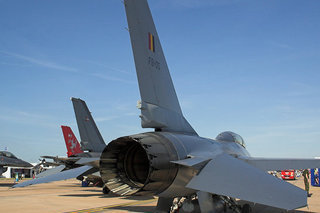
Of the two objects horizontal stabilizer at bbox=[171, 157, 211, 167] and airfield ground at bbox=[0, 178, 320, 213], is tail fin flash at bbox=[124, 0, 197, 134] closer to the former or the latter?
horizontal stabilizer at bbox=[171, 157, 211, 167]

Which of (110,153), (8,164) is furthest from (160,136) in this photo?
(8,164)

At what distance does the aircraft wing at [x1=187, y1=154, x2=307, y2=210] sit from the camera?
389 centimetres

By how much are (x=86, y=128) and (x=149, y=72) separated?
1301 cm

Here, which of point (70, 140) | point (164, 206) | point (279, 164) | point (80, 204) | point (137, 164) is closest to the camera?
point (137, 164)

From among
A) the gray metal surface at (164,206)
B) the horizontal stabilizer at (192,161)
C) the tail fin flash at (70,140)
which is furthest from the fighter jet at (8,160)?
the horizontal stabilizer at (192,161)

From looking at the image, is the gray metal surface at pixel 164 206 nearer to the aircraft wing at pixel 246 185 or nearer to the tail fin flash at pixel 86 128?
the aircraft wing at pixel 246 185

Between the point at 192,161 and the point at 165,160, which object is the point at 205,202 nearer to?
the point at 192,161

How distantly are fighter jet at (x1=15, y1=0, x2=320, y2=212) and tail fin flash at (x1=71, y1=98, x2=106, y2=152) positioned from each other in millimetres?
11874

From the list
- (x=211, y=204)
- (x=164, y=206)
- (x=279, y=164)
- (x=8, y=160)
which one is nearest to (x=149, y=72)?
(x=211, y=204)

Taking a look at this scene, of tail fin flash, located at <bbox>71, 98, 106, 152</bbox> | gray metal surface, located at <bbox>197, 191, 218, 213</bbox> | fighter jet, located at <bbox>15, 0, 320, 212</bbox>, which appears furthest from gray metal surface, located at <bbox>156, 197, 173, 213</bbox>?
tail fin flash, located at <bbox>71, 98, 106, 152</bbox>

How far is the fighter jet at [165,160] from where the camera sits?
428cm

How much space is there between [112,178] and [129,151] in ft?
1.82

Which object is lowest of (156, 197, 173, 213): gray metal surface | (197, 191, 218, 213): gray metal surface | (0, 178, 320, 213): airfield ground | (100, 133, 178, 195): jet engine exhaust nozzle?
(0, 178, 320, 213): airfield ground

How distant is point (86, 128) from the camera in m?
18.0
